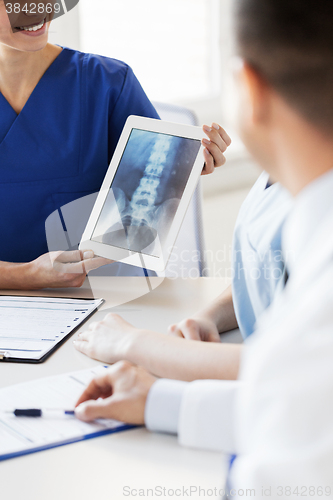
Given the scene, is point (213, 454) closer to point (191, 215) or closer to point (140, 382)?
point (140, 382)

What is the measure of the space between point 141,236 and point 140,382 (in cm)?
40

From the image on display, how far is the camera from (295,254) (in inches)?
17.0

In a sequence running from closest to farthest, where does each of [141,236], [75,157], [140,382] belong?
[140,382], [141,236], [75,157]

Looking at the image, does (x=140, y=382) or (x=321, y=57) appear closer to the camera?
(x=321, y=57)

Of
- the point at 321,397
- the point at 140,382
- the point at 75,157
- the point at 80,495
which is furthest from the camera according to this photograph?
the point at 75,157

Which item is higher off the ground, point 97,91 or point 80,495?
point 97,91

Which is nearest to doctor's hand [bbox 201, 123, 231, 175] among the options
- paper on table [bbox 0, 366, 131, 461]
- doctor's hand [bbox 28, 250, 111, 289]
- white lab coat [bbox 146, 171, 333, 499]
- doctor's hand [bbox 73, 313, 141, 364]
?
doctor's hand [bbox 28, 250, 111, 289]

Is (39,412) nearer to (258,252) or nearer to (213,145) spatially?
(258,252)

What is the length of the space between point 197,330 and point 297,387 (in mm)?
446

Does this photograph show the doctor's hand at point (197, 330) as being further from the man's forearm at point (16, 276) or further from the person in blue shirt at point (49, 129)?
the person in blue shirt at point (49, 129)

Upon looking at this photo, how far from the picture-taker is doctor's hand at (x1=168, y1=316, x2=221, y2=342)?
77 centimetres

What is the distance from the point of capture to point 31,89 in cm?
119

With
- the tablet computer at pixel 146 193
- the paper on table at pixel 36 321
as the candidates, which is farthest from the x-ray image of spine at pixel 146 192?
the paper on table at pixel 36 321

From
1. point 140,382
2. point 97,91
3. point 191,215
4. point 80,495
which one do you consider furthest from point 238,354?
point 97,91
